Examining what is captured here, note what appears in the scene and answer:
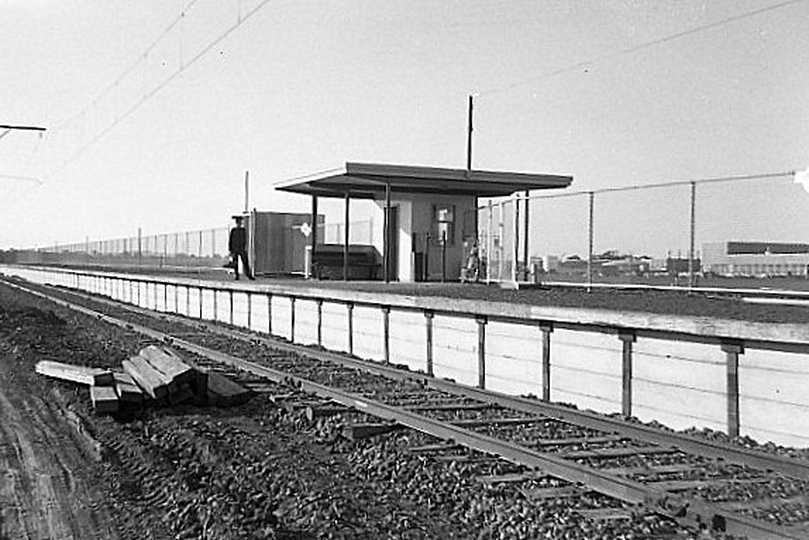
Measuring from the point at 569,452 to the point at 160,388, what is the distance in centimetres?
579

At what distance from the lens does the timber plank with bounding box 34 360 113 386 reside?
42.6 feet

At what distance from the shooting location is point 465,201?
30172mm

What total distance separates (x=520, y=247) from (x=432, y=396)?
1143 centimetres

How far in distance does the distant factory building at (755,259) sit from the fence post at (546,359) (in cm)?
553

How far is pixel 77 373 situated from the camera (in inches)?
562

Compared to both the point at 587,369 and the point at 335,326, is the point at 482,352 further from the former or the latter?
the point at 335,326

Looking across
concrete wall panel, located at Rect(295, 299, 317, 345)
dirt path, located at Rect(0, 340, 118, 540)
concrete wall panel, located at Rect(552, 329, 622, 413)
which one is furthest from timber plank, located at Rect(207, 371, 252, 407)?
concrete wall panel, located at Rect(295, 299, 317, 345)

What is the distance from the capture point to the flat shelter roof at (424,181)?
84.2ft

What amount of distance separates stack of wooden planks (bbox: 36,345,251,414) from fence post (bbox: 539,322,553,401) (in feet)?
13.2

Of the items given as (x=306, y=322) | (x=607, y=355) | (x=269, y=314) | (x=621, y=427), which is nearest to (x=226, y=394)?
(x=607, y=355)

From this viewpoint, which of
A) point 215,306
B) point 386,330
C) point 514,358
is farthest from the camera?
point 215,306

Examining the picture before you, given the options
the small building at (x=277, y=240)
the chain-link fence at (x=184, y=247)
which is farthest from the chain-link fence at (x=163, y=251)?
the small building at (x=277, y=240)

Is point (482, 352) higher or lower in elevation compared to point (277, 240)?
lower

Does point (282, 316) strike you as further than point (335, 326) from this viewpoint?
Yes
